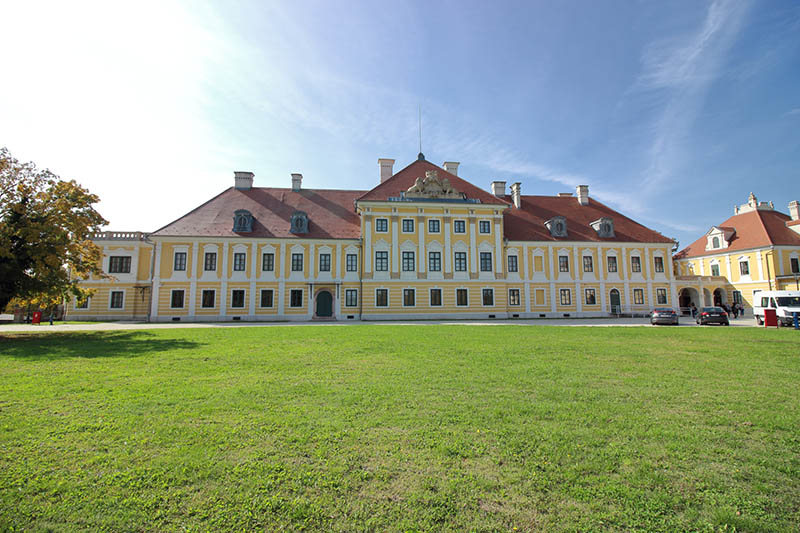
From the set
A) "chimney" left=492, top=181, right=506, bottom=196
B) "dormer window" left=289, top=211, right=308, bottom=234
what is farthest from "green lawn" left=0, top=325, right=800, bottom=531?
"chimney" left=492, top=181, right=506, bottom=196

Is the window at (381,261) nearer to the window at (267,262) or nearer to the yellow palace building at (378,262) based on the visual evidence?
the yellow palace building at (378,262)

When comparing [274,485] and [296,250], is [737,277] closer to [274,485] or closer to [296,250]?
[296,250]

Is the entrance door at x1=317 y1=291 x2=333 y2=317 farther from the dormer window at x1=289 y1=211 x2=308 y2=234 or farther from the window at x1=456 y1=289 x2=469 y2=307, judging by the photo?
the window at x1=456 y1=289 x2=469 y2=307

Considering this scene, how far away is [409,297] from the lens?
106 feet

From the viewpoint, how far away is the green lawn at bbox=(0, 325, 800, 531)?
3021 millimetres

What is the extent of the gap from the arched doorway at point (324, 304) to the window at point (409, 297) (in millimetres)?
6237

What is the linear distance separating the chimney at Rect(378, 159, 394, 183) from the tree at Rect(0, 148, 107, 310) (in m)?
24.9

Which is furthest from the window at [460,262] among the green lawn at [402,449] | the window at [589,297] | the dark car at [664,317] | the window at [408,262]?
the green lawn at [402,449]

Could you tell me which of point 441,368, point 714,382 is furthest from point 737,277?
point 441,368

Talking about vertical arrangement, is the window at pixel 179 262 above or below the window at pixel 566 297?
above

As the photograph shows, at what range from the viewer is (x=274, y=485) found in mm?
3430

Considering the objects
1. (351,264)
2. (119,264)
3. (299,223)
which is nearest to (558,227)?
(351,264)

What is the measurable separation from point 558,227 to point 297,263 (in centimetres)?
2430

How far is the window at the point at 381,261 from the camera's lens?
1273 inches
